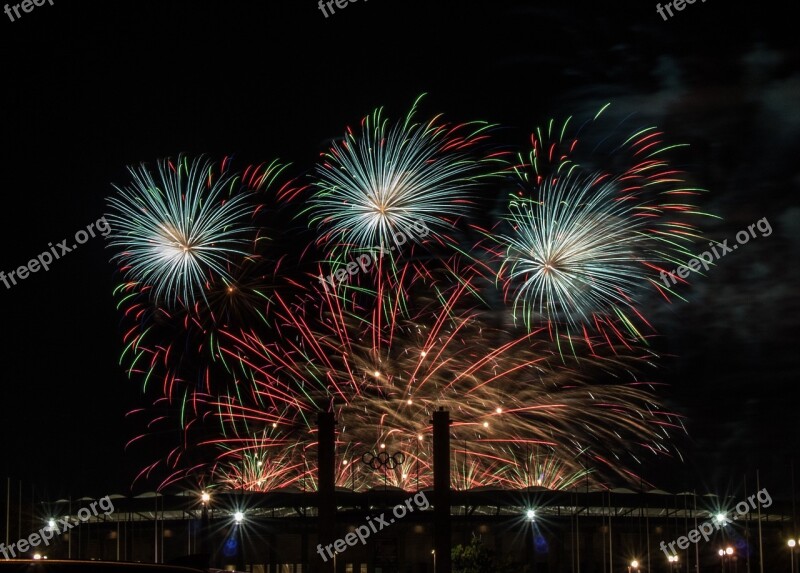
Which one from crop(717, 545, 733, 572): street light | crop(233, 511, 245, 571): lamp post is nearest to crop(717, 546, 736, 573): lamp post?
crop(717, 545, 733, 572): street light

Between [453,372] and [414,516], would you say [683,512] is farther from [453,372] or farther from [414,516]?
[453,372]

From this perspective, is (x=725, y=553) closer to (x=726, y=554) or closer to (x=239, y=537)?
(x=726, y=554)

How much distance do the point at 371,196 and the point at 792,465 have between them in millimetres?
29629

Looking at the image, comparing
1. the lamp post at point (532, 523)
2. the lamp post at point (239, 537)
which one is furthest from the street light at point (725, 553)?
the lamp post at point (239, 537)

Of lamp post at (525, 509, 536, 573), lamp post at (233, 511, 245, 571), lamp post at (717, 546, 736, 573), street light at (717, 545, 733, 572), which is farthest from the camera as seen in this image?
lamp post at (717, 546, 736, 573)

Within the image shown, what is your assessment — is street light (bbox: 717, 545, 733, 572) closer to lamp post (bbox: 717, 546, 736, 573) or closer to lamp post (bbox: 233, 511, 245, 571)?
lamp post (bbox: 717, 546, 736, 573)

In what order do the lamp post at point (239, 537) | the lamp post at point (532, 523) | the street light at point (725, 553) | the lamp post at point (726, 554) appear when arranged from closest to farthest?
the lamp post at point (239, 537)
the lamp post at point (532, 523)
the street light at point (725, 553)
the lamp post at point (726, 554)

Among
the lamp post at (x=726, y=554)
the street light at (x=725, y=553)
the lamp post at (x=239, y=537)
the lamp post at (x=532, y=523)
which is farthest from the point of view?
the lamp post at (x=726, y=554)

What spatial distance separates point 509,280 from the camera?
37.2m

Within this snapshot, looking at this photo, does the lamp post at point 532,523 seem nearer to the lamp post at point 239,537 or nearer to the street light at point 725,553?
the street light at point 725,553

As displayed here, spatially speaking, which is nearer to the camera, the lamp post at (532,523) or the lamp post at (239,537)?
the lamp post at (239,537)

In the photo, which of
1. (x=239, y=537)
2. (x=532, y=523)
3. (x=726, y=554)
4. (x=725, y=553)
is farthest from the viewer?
(x=726, y=554)

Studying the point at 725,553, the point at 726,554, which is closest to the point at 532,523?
the point at 725,553

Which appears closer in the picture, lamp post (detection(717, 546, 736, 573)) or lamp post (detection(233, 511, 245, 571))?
lamp post (detection(233, 511, 245, 571))
